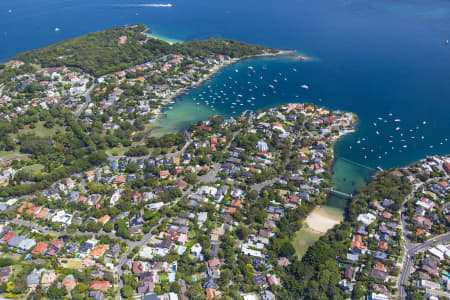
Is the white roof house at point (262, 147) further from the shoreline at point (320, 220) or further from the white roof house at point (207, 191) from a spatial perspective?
the shoreline at point (320, 220)

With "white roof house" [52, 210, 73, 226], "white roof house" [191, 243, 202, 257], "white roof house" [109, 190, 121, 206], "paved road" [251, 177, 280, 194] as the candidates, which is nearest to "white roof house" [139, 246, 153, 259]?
"white roof house" [191, 243, 202, 257]

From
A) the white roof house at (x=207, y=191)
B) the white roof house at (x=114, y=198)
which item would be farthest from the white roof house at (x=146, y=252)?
the white roof house at (x=207, y=191)

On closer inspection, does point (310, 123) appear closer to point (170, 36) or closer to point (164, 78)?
point (164, 78)

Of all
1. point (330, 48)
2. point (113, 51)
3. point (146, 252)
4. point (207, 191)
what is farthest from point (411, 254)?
point (113, 51)

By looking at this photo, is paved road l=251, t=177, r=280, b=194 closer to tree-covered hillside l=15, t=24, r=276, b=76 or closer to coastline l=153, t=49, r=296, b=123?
coastline l=153, t=49, r=296, b=123

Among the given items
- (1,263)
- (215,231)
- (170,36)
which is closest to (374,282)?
(215,231)

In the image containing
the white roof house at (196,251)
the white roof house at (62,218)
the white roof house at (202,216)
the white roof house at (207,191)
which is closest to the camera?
the white roof house at (196,251)
